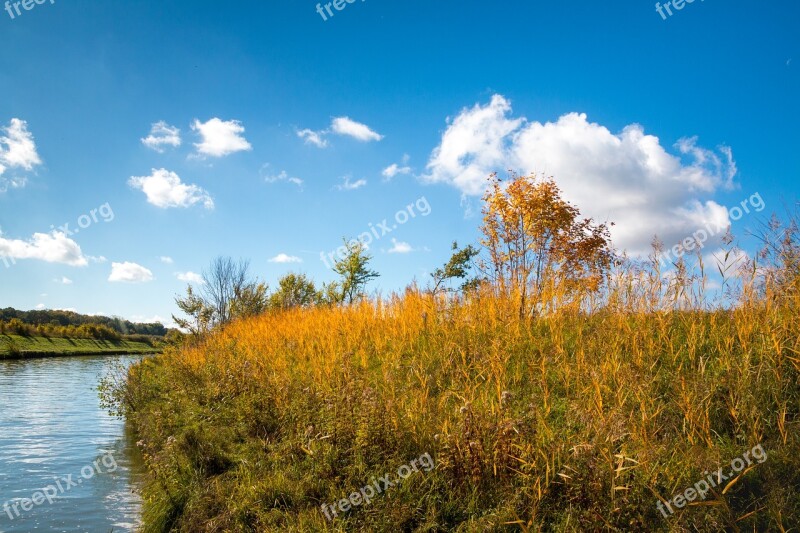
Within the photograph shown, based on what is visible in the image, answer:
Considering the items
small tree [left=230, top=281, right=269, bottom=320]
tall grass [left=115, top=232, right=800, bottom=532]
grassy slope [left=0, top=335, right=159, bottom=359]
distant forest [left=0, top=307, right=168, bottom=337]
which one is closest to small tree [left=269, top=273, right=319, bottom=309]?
small tree [left=230, top=281, right=269, bottom=320]

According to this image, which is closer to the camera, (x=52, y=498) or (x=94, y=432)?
(x=52, y=498)

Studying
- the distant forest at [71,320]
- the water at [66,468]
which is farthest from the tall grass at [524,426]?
the distant forest at [71,320]

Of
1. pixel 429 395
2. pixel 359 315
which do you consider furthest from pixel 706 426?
pixel 359 315

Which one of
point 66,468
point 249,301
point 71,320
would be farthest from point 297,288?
point 71,320

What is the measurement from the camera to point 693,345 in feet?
22.8

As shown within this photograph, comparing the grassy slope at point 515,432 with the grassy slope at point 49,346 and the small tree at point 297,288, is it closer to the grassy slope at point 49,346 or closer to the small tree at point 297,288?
the small tree at point 297,288

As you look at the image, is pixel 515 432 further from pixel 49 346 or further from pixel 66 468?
pixel 49 346

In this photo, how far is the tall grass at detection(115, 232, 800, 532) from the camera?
458 centimetres

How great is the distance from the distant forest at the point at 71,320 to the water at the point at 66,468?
70080 millimetres

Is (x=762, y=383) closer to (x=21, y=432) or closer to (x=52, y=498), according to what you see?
(x=52, y=498)

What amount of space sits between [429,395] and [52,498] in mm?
6960

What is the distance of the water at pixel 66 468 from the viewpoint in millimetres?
7546

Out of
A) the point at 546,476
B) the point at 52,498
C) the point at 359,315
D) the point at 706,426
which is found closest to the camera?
the point at 546,476

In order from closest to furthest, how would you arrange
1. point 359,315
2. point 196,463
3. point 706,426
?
point 706,426, point 196,463, point 359,315
